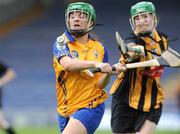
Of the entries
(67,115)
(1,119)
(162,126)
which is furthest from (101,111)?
(162,126)

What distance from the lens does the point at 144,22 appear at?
8070mm

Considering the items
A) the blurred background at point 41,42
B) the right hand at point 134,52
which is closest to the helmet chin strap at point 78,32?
the right hand at point 134,52

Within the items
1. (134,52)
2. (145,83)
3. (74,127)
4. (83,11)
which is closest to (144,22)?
(134,52)

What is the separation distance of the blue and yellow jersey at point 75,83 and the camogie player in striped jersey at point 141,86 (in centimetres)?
71

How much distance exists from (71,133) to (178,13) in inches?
682

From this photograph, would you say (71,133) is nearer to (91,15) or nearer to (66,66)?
(66,66)

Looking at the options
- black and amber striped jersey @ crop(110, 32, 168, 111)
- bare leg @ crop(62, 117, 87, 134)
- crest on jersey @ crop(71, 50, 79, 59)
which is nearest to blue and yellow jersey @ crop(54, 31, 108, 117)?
crest on jersey @ crop(71, 50, 79, 59)

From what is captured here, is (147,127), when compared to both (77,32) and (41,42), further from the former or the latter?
(41,42)

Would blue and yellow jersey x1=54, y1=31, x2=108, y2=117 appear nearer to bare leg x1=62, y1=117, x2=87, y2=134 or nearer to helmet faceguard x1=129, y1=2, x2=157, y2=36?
bare leg x1=62, y1=117, x2=87, y2=134

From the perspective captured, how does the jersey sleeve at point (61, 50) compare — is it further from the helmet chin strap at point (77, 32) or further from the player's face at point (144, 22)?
the player's face at point (144, 22)

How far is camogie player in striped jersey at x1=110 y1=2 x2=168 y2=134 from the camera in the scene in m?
8.11

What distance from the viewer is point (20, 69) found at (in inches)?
907

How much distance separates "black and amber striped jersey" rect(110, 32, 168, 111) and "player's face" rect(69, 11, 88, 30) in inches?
40.1

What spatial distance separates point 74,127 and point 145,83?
1.55 m
